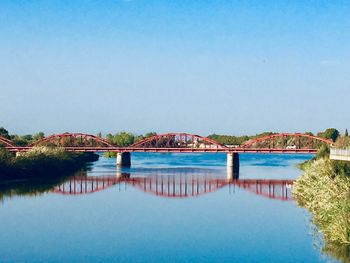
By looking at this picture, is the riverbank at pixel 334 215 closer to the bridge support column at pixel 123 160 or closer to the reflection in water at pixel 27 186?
the reflection in water at pixel 27 186

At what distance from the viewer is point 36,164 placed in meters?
69.4

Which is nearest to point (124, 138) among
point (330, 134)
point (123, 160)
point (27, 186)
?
point (330, 134)

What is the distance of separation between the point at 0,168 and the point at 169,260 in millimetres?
38421

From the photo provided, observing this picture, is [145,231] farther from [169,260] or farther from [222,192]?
[222,192]

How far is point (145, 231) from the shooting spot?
32688 millimetres

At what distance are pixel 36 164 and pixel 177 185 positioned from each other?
16.9m

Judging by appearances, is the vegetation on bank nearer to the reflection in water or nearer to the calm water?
the calm water

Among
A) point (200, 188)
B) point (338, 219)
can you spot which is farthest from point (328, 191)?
point (200, 188)

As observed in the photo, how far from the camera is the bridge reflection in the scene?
180 ft

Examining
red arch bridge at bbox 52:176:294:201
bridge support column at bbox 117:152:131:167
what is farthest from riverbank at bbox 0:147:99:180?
bridge support column at bbox 117:152:131:167

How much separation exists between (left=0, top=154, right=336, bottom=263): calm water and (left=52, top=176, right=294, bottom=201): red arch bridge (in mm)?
3340

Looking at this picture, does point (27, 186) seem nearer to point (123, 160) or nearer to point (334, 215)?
point (334, 215)

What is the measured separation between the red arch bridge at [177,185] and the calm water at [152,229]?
131 inches

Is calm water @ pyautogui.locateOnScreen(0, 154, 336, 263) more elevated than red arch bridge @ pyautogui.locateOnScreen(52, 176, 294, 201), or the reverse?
red arch bridge @ pyautogui.locateOnScreen(52, 176, 294, 201)
